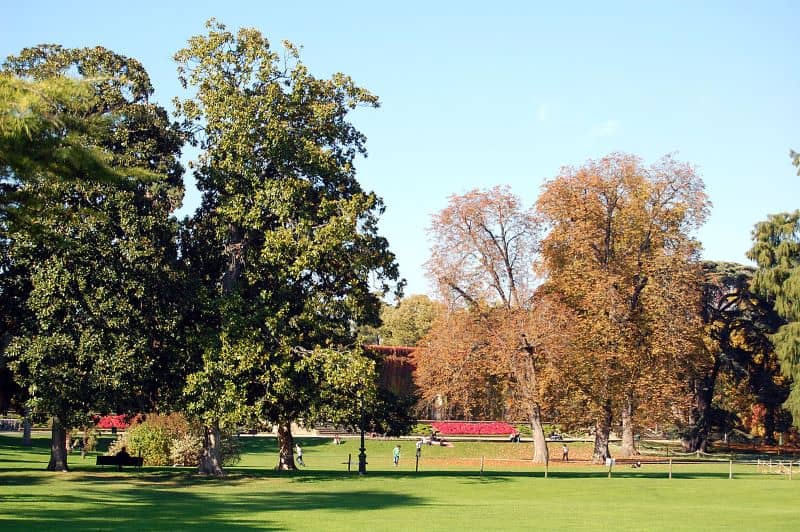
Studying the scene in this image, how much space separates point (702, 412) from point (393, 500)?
46384 millimetres

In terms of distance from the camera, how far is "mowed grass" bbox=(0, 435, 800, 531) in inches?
867

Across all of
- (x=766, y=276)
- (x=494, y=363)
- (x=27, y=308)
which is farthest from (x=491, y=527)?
(x=766, y=276)

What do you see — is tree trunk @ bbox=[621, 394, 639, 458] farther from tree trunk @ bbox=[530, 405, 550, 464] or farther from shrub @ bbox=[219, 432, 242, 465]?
shrub @ bbox=[219, 432, 242, 465]

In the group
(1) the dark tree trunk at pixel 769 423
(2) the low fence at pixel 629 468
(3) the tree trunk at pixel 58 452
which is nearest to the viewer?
(3) the tree trunk at pixel 58 452

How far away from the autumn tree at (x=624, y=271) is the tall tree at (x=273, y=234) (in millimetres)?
16615

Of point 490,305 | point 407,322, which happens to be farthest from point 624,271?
point 407,322

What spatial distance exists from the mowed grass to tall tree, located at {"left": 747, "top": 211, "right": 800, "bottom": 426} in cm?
1430

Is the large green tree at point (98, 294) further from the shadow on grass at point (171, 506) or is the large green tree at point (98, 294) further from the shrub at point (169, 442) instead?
the shrub at point (169, 442)

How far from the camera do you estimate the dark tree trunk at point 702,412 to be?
226 feet

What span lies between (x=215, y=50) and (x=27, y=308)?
39.6 feet

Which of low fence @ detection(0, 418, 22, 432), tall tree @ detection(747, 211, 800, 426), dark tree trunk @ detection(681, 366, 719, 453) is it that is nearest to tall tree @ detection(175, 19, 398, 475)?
tall tree @ detection(747, 211, 800, 426)

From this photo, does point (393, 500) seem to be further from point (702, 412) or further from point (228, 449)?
point (702, 412)

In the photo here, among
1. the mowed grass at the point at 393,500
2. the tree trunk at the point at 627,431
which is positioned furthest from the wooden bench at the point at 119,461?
the tree trunk at the point at 627,431

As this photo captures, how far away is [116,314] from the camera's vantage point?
34.6 m
